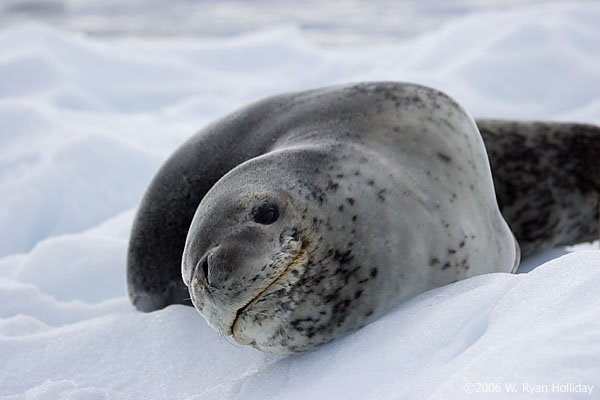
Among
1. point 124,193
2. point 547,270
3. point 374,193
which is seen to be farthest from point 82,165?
point 547,270

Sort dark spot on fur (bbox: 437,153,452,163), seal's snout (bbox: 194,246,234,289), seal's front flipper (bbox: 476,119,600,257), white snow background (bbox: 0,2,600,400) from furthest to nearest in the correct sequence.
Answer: seal's front flipper (bbox: 476,119,600,257) < dark spot on fur (bbox: 437,153,452,163) < seal's snout (bbox: 194,246,234,289) < white snow background (bbox: 0,2,600,400)

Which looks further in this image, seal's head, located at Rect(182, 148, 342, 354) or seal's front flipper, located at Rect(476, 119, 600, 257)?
seal's front flipper, located at Rect(476, 119, 600, 257)

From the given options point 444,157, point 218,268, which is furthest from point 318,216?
point 444,157

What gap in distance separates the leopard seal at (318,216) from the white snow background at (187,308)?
0.32 ft

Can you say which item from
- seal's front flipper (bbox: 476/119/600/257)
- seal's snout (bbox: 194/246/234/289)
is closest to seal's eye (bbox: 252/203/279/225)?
seal's snout (bbox: 194/246/234/289)

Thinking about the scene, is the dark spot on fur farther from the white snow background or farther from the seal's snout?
the seal's snout

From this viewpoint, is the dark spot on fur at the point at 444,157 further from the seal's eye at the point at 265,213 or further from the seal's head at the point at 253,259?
the seal's eye at the point at 265,213

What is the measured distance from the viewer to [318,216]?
63.1 inches

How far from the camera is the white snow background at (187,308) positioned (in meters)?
1.33

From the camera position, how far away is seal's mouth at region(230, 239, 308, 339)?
4.91 ft

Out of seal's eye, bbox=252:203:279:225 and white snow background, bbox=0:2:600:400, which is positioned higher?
seal's eye, bbox=252:203:279:225

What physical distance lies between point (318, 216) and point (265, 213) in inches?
5.0

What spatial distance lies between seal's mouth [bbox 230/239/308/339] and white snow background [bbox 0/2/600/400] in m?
0.18

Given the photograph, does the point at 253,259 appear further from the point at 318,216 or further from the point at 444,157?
the point at 444,157
